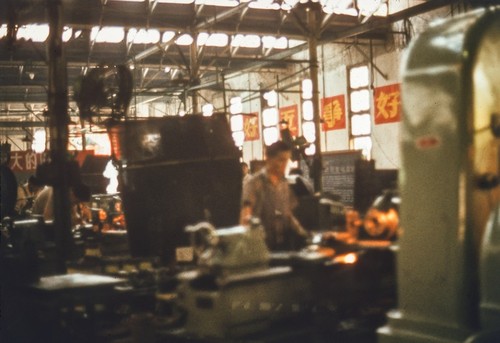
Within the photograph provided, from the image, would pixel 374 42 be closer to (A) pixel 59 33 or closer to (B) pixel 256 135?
(B) pixel 256 135

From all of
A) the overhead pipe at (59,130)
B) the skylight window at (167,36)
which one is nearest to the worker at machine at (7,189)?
the overhead pipe at (59,130)

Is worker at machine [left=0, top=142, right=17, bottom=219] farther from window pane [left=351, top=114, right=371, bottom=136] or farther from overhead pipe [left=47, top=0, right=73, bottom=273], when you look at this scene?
window pane [left=351, top=114, right=371, bottom=136]

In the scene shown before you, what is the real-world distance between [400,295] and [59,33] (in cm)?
567

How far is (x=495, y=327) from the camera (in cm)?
326

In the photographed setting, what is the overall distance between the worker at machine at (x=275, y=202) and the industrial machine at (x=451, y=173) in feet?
10.5

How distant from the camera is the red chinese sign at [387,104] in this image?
18016 millimetres

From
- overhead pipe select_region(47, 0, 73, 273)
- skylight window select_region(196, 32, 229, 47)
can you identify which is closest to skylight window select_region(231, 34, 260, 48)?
skylight window select_region(196, 32, 229, 47)

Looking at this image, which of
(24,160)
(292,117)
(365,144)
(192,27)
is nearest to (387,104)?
(365,144)

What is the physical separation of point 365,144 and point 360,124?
2.06ft

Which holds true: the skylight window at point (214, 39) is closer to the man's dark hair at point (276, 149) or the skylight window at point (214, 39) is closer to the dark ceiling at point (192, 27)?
the dark ceiling at point (192, 27)

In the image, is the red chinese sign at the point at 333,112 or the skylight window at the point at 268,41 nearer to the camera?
the skylight window at the point at 268,41

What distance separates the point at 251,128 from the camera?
2533 cm

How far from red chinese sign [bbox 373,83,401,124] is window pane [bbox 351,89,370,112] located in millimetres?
611

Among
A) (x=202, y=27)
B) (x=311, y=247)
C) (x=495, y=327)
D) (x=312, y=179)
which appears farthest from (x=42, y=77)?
(x=495, y=327)
